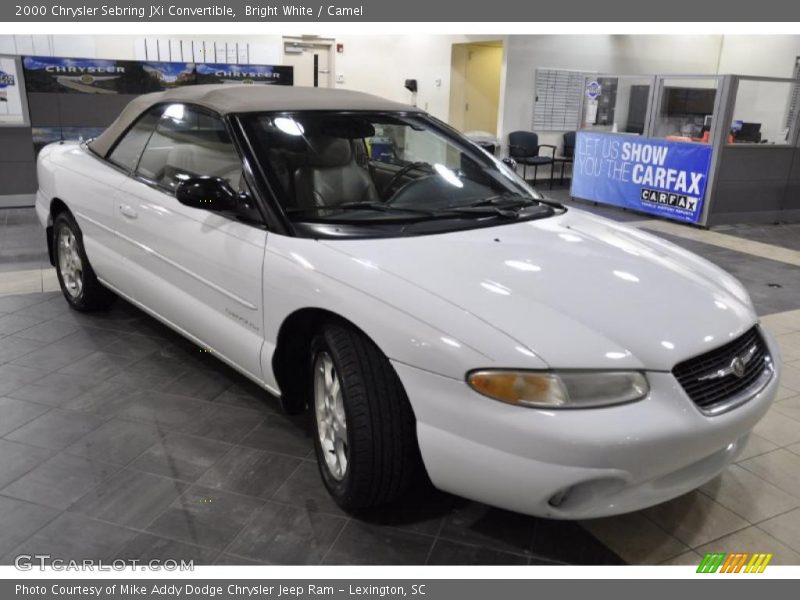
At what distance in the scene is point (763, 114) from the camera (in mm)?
9766

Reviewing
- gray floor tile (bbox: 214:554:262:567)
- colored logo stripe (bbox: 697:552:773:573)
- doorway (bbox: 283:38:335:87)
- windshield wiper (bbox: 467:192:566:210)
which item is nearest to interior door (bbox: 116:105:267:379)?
gray floor tile (bbox: 214:554:262:567)

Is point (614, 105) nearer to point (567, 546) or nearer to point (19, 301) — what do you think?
point (19, 301)

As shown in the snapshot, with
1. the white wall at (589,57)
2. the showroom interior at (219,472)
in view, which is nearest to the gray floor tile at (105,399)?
the showroom interior at (219,472)

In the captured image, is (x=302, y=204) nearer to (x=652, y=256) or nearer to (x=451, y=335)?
(x=451, y=335)

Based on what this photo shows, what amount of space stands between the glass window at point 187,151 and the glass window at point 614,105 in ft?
23.0

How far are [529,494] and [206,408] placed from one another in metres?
1.67

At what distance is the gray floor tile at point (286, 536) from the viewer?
2.01 meters

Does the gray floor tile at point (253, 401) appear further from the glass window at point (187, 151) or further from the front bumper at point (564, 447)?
the front bumper at point (564, 447)

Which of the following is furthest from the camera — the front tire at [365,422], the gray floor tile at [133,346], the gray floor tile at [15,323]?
the gray floor tile at [15,323]

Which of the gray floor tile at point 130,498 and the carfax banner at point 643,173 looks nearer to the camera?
the gray floor tile at point 130,498

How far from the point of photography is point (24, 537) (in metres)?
2.08

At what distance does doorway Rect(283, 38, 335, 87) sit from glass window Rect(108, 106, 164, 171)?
9788 millimetres

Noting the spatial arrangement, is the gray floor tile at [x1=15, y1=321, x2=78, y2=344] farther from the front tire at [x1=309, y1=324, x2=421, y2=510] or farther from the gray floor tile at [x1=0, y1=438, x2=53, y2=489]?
the front tire at [x1=309, y1=324, x2=421, y2=510]

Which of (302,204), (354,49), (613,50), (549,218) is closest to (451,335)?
(302,204)
